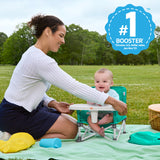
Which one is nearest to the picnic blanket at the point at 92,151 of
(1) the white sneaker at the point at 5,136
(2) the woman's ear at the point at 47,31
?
(1) the white sneaker at the point at 5,136

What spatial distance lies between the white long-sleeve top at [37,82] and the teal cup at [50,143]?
Answer: 1.35ft

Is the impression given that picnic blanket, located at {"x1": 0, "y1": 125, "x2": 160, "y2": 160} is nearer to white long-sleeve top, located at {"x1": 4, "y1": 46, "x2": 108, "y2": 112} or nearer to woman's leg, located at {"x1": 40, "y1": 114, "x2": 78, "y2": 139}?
woman's leg, located at {"x1": 40, "y1": 114, "x2": 78, "y2": 139}

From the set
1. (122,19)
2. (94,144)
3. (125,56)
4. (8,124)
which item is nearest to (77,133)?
(94,144)

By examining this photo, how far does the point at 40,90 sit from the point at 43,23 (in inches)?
32.6

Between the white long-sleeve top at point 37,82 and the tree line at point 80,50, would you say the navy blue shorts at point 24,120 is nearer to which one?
the white long-sleeve top at point 37,82

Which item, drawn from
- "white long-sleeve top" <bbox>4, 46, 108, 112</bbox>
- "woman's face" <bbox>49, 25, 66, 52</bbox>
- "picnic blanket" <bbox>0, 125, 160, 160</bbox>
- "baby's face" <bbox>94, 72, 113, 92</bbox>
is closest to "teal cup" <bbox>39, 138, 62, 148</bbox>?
"picnic blanket" <bbox>0, 125, 160, 160</bbox>

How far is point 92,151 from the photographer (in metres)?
3.27

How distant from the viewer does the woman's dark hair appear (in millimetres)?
3484

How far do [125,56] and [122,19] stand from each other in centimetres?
3537

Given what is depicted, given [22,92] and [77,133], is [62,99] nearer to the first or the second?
[77,133]

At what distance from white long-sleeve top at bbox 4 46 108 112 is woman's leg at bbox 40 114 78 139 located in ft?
1.23

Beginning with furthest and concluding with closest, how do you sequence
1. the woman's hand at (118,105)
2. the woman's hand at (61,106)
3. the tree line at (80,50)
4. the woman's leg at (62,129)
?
the tree line at (80,50) → the woman's hand at (61,106) → the woman's leg at (62,129) → the woman's hand at (118,105)

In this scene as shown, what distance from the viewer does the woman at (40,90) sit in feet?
10.6

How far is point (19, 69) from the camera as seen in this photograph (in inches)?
136
